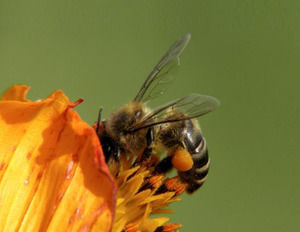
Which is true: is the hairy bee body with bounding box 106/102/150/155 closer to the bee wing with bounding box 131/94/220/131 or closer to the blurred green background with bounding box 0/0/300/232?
the bee wing with bounding box 131/94/220/131

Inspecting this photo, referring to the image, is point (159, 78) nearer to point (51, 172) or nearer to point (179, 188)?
point (179, 188)

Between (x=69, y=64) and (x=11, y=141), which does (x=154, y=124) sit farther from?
(x=69, y=64)

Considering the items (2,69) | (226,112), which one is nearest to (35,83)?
(2,69)

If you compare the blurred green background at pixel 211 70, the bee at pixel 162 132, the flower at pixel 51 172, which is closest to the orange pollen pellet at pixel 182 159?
the bee at pixel 162 132

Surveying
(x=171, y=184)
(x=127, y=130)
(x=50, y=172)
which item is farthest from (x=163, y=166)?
(x=50, y=172)

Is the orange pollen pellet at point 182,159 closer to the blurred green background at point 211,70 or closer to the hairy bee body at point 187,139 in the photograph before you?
the hairy bee body at point 187,139

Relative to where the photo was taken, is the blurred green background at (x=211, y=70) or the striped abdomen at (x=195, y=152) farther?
the blurred green background at (x=211, y=70)
